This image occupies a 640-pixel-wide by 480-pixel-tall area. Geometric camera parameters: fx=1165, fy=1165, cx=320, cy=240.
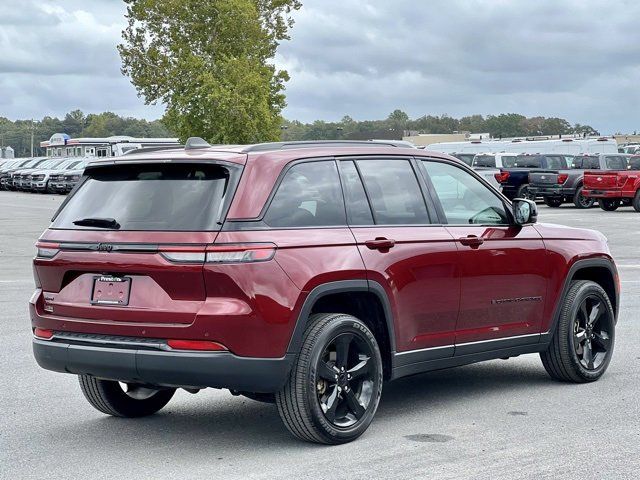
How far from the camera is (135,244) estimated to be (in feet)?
20.7

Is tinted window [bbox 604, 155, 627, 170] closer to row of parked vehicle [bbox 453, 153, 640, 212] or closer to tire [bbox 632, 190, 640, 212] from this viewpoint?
row of parked vehicle [bbox 453, 153, 640, 212]

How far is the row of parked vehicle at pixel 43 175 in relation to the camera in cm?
5486

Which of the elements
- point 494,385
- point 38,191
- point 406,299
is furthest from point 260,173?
point 38,191

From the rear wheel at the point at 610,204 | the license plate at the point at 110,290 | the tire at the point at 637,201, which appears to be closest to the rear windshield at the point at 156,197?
the license plate at the point at 110,290

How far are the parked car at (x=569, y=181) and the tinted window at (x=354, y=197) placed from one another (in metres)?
32.1

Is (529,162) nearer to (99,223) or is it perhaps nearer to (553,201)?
(553,201)

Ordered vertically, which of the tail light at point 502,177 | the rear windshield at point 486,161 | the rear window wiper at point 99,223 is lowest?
the tail light at point 502,177

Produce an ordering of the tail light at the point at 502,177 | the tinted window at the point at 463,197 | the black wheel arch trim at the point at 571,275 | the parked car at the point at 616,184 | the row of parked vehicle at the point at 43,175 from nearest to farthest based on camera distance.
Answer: the tinted window at the point at 463,197 < the black wheel arch trim at the point at 571,275 < the parked car at the point at 616,184 < the tail light at the point at 502,177 < the row of parked vehicle at the point at 43,175

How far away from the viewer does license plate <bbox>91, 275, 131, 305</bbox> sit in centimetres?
634

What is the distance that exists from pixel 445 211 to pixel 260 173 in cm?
163

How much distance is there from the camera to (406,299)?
7016mm

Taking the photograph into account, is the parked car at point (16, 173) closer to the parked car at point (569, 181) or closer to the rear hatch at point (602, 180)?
the parked car at point (569, 181)

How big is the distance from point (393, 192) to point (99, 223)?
1844 mm

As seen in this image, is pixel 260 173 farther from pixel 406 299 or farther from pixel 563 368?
pixel 563 368
